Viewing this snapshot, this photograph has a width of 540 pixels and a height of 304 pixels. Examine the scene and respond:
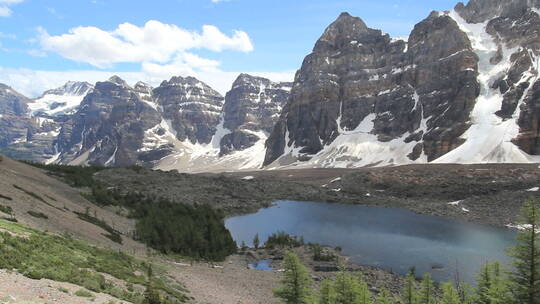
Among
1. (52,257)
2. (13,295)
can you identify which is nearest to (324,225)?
(52,257)

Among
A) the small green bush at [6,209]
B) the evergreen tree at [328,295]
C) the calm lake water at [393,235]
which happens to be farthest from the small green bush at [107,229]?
the evergreen tree at [328,295]

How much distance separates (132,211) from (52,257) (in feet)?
166

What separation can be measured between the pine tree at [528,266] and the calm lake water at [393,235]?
97.5ft

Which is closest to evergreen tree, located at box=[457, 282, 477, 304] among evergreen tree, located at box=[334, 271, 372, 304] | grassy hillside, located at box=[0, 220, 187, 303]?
evergreen tree, located at box=[334, 271, 372, 304]

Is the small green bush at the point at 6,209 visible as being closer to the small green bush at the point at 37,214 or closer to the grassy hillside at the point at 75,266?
the small green bush at the point at 37,214

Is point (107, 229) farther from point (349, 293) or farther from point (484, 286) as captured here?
point (484, 286)

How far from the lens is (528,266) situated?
24562 millimetres

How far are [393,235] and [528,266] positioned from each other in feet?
195

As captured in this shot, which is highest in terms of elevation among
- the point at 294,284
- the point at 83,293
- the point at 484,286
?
the point at 83,293

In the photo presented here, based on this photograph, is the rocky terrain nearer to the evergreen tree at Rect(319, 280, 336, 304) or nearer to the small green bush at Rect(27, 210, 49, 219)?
the small green bush at Rect(27, 210, 49, 219)

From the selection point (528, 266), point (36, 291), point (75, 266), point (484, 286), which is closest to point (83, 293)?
point (36, 291)

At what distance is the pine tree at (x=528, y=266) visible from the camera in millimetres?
24031

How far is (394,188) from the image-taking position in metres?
146

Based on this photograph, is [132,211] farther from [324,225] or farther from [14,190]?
[324,225]
